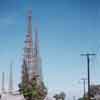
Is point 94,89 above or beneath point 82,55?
beneath

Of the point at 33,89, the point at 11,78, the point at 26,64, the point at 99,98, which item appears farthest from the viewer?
the point at 11,78

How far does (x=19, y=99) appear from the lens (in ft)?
350

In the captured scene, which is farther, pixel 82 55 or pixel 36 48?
pixel 36 48

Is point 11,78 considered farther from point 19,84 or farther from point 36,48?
point 19,84

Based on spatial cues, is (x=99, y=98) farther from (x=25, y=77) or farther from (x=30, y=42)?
(x=30, y=42)

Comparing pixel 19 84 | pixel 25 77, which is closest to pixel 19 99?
pixel 19 84

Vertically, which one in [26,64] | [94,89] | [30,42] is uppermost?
[30,42]

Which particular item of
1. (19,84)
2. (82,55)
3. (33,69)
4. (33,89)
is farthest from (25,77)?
(82,55)

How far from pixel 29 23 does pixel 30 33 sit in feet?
17.3

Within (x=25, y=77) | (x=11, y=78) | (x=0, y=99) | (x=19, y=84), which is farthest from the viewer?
(x=11, y=78)

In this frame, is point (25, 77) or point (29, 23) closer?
point (25, 77)

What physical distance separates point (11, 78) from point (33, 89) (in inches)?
3253

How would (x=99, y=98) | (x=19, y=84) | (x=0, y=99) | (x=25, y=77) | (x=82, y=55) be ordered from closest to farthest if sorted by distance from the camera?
(x=82, y=55)
(x=0, y=99)
(x=99, y=98)
(x=19, y=84)
(x=25, y=77)

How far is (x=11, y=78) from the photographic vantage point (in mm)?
178250
